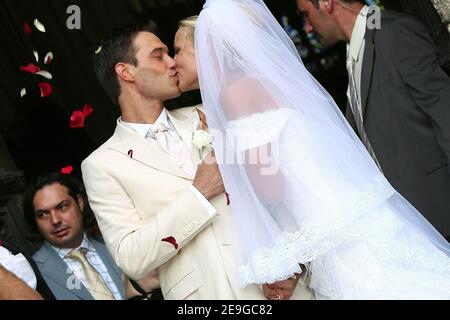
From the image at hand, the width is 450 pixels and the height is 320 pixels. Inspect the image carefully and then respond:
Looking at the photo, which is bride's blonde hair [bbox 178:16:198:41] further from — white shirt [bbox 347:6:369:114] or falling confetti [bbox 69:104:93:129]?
falling confetti [bbox 69:104:93:129]

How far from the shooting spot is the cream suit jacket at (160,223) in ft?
11.3

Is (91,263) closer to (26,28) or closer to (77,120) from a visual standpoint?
(77,120)

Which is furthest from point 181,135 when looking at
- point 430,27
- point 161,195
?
point 430,27

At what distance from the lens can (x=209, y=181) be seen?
3.46m

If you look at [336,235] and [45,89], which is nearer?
[336,235]

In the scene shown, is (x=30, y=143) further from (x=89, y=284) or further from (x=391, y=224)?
(x=391, y=224)

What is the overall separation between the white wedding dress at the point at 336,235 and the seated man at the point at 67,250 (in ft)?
3.65

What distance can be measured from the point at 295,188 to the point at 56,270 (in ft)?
4.80

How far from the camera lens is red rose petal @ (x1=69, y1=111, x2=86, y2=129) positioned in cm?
485

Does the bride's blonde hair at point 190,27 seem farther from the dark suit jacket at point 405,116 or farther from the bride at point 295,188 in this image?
the dark suit jacket at point 405,116

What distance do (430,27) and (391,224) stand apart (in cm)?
153

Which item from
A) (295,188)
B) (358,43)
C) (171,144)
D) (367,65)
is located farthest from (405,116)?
(171,144)

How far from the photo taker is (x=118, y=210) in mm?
3527

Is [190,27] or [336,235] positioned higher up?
[190,27]
